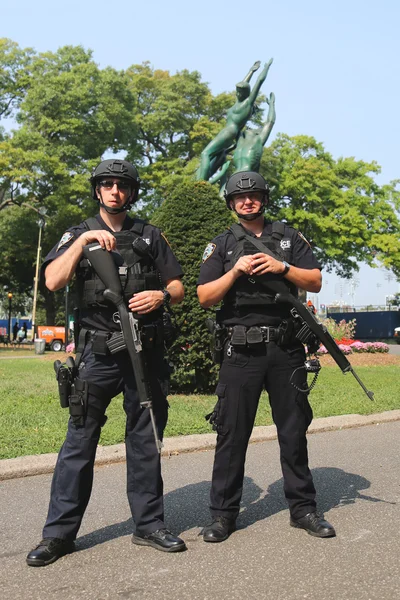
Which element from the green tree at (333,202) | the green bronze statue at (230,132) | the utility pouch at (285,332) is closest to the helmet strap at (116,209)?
the utility pouch at (285,332)

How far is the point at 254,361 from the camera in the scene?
13.5ft

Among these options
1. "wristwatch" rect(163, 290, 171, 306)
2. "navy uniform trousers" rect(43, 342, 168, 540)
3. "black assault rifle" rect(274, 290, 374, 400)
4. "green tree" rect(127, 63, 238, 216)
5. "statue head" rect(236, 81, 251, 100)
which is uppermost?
"green tree" rect(127, 63, 238, 216)

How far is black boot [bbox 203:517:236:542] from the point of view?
12.8 feet

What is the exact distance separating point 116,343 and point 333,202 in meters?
39.9

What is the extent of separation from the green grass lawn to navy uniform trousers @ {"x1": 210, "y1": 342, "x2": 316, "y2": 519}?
2.49 metres

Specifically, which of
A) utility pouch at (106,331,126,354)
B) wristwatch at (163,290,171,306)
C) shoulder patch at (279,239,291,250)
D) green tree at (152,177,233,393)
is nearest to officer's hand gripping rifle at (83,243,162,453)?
utility pouch at (106,331,126,354)

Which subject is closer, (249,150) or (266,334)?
(266,334)

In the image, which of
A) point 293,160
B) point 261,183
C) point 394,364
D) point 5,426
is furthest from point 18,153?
point 261,183

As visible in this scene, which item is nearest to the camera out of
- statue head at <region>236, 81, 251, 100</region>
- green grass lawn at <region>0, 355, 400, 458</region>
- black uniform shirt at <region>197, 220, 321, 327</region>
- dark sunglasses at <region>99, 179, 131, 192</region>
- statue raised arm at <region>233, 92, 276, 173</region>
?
dark sunglasses at <region>99, 179, 131, 192</region>

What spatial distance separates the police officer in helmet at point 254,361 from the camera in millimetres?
4074

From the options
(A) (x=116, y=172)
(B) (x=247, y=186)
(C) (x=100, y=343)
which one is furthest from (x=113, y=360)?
→ (B) (x=247, y=186)

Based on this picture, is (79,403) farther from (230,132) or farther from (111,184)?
(230,132)

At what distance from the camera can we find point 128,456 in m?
3.94

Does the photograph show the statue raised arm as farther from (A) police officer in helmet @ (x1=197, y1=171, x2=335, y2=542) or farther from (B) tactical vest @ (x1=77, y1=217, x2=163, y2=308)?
(B) tactical vest @ (x1=77, y1=217, x2=163, y2=308)
